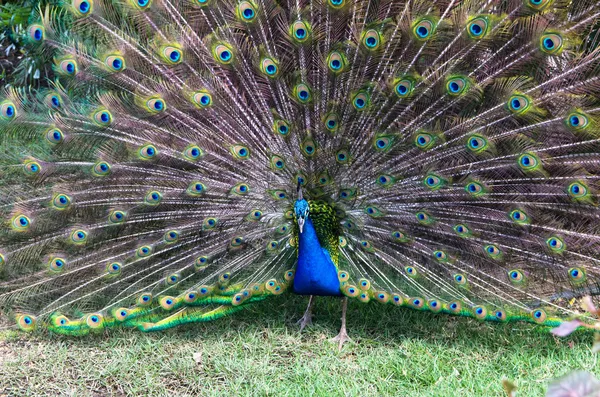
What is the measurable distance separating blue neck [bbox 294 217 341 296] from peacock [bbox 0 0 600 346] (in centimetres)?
1

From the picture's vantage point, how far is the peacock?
310cm

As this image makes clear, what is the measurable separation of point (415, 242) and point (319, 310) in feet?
2.84

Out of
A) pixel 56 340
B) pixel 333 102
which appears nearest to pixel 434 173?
pixel 333 102

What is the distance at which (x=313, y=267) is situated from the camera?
3.37 metres

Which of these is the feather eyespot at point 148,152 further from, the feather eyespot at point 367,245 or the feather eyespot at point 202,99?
the feather eyespot at point 367,245

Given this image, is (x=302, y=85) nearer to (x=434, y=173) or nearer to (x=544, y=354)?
(x=434, y=173)

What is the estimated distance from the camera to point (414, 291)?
349 centimetres

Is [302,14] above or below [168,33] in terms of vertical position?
above

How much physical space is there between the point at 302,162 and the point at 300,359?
1126 millimetres

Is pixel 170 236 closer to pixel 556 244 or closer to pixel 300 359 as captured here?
pixel 300 359

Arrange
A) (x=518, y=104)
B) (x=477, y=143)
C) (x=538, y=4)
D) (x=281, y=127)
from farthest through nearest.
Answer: (x=281, y=127)
(x=477, y=143)
(x=518, y=104)
(x=538, y=4)

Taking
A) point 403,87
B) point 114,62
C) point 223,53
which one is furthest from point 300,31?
point 114,62

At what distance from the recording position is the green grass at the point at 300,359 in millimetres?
3311

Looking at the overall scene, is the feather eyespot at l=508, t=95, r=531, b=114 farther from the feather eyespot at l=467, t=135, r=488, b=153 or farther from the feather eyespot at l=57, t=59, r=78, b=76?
the feather eyespot at l=57, t=59, r=78, b=76
